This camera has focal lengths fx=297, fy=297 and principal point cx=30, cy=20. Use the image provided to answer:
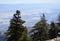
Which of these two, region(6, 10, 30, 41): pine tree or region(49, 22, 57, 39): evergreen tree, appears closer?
region(6, 10, 30, 41): pine tree

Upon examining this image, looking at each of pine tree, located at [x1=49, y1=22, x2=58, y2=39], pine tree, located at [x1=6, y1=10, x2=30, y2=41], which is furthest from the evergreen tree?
pine tree, located at [x1=6, y1=10, x2=30, y2=41]

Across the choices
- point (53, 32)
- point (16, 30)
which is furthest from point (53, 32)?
point (16, 30)

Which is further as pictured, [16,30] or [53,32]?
[53,32]

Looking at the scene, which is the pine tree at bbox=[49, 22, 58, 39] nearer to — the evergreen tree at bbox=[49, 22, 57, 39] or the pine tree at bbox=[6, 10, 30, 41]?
the evergreen tree at bbox=[49, 22, 57, 39]

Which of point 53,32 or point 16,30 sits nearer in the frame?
point 16,30

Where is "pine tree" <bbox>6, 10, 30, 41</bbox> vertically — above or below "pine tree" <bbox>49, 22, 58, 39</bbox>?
above

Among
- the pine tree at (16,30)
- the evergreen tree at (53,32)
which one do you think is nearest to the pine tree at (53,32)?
the evergreen tree at (53,32)

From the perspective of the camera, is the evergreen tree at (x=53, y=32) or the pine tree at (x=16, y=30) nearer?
the pine tree at (x=16, y=30)

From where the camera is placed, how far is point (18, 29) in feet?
81.5

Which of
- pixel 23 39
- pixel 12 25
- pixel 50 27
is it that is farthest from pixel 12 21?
pixel 50 27

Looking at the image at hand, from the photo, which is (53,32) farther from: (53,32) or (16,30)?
(16,30)

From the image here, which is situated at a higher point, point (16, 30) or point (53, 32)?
point (16, 30)

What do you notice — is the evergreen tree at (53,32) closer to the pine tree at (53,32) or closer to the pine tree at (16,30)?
the pine tree at (53,32)

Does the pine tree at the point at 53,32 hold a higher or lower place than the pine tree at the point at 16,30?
lower
